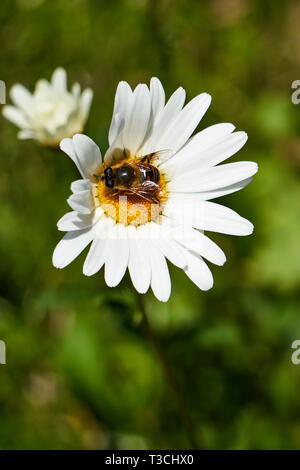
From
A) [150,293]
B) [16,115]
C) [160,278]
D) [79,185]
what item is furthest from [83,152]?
[150,293]

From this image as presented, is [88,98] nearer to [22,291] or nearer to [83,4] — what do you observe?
[22,291]

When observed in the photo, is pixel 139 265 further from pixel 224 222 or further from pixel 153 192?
pixel 153 192

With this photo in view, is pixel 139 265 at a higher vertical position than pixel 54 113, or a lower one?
lower

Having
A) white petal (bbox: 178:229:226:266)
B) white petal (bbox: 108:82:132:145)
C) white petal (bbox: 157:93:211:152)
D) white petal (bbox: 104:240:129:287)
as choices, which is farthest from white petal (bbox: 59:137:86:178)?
white petal (bbox: 178:229:226:266)

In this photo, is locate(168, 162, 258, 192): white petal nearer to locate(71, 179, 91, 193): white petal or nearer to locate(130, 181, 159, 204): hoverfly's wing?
locate(130, 181, 159, 204): hoverfly's wing


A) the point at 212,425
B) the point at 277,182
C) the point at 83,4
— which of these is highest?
the point at 83,4

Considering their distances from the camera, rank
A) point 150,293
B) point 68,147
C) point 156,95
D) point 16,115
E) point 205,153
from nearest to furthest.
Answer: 1. point 68,147
2. point 156,95
3. point 205,153
4. point 16,115
5. point 150,293

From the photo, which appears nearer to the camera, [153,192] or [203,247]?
[203,247]
